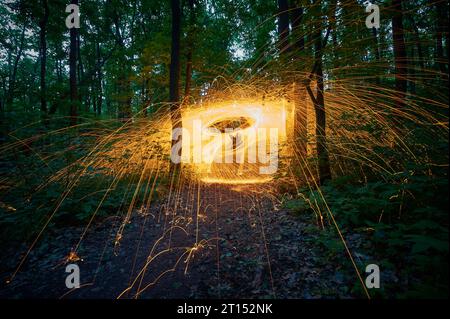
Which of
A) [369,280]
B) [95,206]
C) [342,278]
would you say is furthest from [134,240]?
[369,280]

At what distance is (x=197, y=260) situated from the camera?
3.59 m

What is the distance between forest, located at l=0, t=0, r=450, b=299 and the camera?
287 cm

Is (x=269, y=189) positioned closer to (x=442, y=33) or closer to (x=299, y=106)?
(x=299, y=106)

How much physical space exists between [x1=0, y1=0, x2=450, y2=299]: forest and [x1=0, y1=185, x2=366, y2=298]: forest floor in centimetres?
2

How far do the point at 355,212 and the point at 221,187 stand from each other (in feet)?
15.7

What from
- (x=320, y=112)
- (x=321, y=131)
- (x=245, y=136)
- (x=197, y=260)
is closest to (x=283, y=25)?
(x=320, y=112)

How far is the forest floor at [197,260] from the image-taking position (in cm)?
287

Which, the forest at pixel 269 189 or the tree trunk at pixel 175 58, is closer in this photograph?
the forest at pixel 269 189

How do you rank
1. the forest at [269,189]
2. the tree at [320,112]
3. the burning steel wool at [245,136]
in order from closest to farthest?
1. the forest at [269,189]
2. the tree at [320,112]
3. the burning steel wool at [245,136]

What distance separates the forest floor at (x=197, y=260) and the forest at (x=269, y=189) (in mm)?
24

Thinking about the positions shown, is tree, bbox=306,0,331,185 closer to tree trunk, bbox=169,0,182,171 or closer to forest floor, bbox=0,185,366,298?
forest floor, bbox=0,185,366,298

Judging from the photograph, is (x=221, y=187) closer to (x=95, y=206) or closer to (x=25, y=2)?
(x=95, y=206)

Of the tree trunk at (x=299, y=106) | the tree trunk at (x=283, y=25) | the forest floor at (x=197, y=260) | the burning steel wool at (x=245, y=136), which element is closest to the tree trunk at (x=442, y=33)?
the tree trunk at (x=299, y=106)

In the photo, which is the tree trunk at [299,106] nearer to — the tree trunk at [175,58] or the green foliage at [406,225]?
Answer: the green foliage at [406,225]
